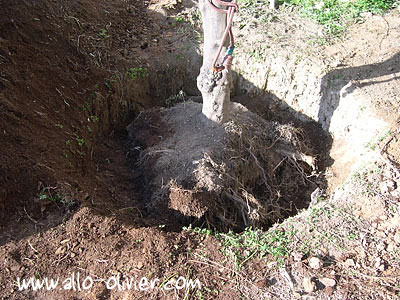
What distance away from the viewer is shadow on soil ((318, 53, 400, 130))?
417cm

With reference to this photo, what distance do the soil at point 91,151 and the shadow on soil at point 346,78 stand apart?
0.11 meters

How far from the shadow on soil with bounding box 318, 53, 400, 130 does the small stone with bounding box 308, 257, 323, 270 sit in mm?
2145

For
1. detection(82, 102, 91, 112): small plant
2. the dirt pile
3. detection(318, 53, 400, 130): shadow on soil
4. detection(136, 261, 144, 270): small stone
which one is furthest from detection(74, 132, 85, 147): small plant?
detection(318, 53, 400, 130): shadow on soil

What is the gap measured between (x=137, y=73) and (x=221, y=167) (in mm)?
1823

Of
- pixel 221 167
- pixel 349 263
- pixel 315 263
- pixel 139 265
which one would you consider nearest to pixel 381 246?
pixel 349 263

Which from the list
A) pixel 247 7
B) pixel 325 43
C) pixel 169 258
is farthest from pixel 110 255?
pixel 247 7

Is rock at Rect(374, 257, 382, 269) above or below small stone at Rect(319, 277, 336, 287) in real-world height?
above

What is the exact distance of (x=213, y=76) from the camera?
140 inches

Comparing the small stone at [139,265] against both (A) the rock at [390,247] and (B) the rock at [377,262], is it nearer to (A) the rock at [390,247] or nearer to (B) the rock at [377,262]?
(B) the rock at [377,262]

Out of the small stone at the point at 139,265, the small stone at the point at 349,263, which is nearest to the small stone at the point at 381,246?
the small stone at the point at 349,263

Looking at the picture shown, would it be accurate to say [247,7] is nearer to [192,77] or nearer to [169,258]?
[192,77]

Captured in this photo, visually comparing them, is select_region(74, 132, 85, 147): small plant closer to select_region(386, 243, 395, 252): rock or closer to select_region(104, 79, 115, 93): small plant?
select_region(104, 79, 115, 93): small plant

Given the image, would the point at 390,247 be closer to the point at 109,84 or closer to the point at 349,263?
the point at 349,263

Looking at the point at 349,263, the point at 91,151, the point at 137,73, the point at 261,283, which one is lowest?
the point at 91,151
